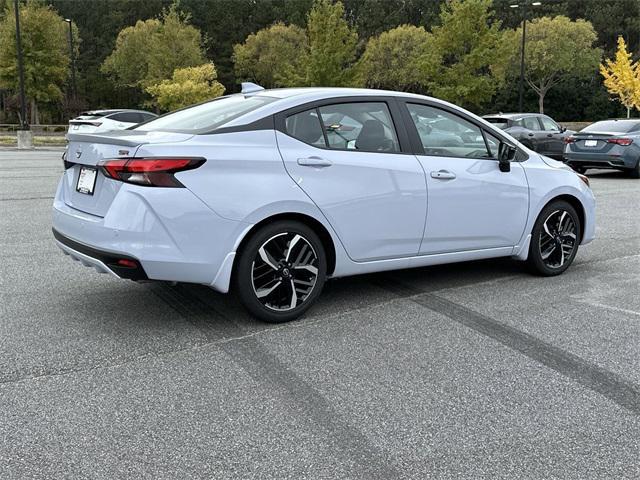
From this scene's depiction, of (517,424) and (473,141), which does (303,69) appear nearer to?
(473,141)

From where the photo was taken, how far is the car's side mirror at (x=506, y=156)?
541 centimetres

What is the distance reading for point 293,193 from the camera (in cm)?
435

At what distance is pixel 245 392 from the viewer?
3.40 m

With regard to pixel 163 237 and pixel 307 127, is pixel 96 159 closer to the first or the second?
pixel 163 237

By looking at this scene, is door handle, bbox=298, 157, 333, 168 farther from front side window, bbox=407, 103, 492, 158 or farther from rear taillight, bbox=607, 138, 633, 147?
rear taillight, bbox=607, 138, 633, 147

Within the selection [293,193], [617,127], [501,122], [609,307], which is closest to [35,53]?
[501,122]

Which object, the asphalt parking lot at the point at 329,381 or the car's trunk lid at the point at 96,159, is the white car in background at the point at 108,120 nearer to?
the asphalt parking lot at the point at 329,381

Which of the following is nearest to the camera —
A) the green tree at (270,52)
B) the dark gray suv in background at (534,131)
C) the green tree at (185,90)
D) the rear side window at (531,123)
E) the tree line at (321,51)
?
the dark gray suv in background at (534,131)

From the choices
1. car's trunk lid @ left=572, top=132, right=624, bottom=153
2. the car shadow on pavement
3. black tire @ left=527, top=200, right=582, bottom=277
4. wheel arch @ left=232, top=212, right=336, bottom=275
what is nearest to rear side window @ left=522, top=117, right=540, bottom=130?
car's trunk lid @ left=572, top=132, right=624, bottom=153

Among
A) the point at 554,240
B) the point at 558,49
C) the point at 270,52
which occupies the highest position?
the point at 270,52

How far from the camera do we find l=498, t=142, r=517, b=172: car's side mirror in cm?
541

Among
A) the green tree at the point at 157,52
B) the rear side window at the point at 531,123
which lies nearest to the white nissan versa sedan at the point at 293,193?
the rear side window at the point at 531,123

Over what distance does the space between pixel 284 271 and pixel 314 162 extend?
0.78 meters

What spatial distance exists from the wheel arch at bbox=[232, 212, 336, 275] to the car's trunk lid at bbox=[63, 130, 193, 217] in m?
0.75
